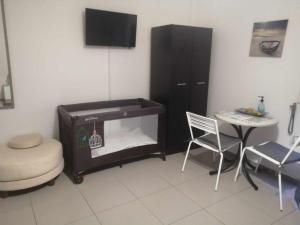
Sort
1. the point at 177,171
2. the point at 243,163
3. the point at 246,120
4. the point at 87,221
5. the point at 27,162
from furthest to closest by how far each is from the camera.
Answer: the point at 177,171 → the point at 243,163 → the point at 246,120 → the point at 27,162 → the point at 87,221

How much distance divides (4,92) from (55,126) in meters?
0.67

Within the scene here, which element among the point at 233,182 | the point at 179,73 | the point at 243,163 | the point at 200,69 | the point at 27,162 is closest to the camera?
the point at 27,162

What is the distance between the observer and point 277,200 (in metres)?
2.45

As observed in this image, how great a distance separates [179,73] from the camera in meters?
3.21

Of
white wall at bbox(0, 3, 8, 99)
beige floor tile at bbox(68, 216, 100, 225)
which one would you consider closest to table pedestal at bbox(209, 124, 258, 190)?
beige floor tile at bbox(68, 216, 100, 225)

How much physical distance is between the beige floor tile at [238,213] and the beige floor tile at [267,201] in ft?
0.23

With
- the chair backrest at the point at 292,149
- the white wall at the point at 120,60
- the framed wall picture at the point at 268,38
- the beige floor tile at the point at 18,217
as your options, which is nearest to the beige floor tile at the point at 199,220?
the chair backrest at the point at 292,149

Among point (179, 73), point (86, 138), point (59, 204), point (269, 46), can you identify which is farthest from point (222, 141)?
point (59, 204)

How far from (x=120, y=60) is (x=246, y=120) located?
1755 mm

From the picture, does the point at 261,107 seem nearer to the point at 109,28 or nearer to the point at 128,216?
the point at 128,216

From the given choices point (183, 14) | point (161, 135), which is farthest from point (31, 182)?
point (183, 14)

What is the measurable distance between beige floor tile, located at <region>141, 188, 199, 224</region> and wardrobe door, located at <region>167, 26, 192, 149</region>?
3.27ft

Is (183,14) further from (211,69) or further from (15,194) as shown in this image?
(15,194)

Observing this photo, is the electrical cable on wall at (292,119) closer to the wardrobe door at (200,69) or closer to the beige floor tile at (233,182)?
the beige floor tile at (233,182)
